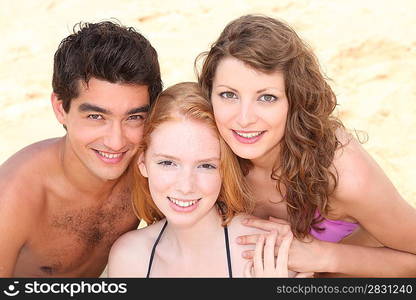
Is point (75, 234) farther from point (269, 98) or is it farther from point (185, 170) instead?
point (269, 98)

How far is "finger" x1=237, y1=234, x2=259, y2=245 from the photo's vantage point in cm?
358

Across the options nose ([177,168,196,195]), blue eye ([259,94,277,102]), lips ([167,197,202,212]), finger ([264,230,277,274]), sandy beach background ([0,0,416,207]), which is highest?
sandy beach background ([0,0,416,207])

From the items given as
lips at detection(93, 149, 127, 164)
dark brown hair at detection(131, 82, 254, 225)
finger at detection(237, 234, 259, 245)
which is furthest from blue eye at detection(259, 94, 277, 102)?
lips at detection(93, 149, 127, 164)

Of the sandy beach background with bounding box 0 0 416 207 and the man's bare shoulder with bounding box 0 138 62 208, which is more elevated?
the sandy beach background with bounding box 0 0 416 207

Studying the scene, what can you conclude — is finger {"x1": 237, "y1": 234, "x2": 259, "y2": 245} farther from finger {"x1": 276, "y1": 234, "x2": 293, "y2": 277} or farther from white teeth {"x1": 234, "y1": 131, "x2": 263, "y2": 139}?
white teeth {"x1": 234, "y1": 131, "x2": 263, "y2": 139}

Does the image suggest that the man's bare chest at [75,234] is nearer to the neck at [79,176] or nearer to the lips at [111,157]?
the neck at [79,176]

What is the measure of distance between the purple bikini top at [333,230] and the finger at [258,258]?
538 mm

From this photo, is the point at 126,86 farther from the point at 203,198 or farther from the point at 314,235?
the point at 314,235

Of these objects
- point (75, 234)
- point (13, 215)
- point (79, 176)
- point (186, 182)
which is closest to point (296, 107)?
point (186, 182)

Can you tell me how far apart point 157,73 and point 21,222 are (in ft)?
3.73

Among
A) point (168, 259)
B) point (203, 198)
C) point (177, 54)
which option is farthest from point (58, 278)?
point (177, 54)

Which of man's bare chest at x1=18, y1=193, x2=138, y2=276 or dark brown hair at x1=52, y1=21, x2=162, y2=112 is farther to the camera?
man's bare chest at x1=18, y1=193, x2=138, y2=276

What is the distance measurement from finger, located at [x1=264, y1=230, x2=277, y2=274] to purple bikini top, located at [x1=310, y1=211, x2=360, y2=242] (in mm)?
458

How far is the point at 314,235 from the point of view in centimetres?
407
